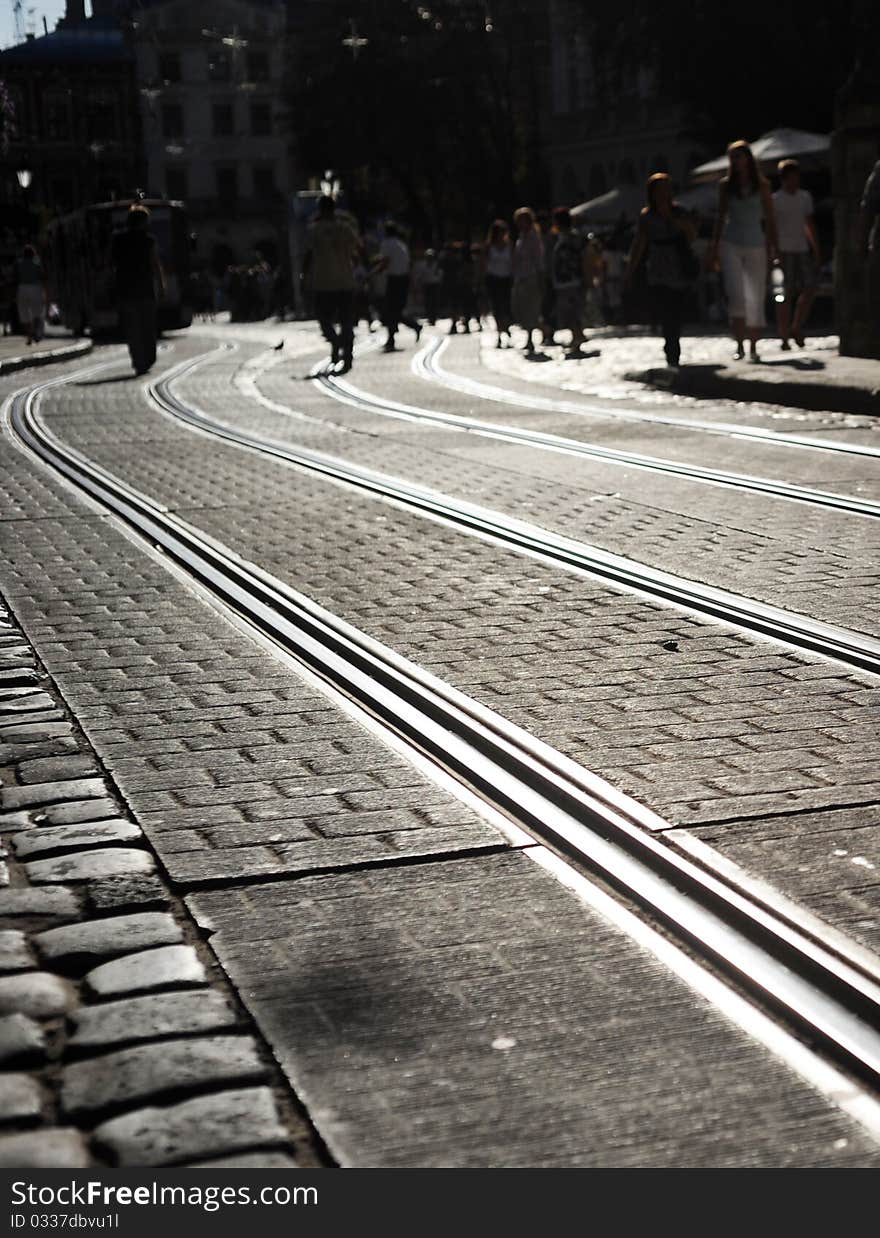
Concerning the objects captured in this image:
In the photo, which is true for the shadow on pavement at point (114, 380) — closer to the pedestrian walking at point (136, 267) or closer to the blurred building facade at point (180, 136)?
the pedestrian walking at point (136, 267)

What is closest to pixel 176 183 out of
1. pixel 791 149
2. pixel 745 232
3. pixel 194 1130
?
pixel 791 149

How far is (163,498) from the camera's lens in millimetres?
11367

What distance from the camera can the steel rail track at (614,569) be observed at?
20.6ft

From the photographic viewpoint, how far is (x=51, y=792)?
15.9ft

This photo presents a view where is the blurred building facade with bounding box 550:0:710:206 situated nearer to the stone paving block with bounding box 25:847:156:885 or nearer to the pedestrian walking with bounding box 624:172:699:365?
the pedestrian walking with bounding box 624:172:699:365

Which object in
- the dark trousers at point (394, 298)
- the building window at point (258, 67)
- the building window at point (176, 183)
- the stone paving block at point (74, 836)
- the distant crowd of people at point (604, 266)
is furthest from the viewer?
the building window at point (176, 183)

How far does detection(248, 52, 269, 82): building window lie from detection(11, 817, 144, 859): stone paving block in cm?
10284

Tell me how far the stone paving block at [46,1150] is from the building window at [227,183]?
107 meters

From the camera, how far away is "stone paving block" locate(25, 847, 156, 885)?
13.6 ft

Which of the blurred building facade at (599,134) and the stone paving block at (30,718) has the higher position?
the blurred building facade at (599,134)

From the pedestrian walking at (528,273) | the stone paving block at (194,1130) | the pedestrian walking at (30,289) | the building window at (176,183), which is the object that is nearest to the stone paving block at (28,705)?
the stone paving block at (194,1130)

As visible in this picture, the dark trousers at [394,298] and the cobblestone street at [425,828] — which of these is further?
the dark trousers at [394,298]

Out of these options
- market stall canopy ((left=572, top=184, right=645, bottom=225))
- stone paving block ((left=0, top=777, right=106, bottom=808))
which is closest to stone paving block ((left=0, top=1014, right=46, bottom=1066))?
stone paving block ((left=0, top=777, right=106, bottom=808))

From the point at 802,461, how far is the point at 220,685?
6.34 metres
